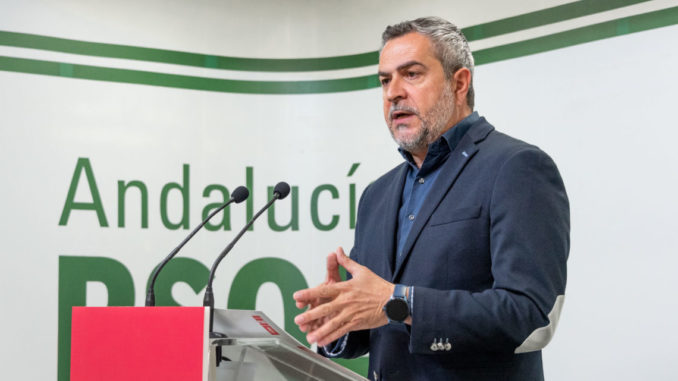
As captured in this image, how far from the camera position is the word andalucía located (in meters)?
3.75

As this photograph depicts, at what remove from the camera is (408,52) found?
198 centimetres

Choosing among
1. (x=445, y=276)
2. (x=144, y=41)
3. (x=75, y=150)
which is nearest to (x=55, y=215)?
(x=75, y=150)

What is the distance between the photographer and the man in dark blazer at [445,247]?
1.45 m

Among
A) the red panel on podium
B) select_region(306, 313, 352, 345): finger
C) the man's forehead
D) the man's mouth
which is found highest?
the man's forehead

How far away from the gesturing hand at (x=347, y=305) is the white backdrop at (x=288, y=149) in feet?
6.75

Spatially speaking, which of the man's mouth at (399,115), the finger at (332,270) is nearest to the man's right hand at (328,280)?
the finger at (332,270)

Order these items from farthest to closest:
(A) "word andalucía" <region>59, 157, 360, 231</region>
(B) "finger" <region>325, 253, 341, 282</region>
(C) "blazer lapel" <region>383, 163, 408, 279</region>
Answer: (A) "word andalucía" <region>59, 157, 360, 231</region> → (C) "blazer lapel" <region>383, 163, 408, 279</region> → (B) "finger" <region>325, 253, 341, 282</region>

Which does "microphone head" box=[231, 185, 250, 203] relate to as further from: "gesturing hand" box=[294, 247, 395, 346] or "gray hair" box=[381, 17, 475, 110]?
"gesturing hand" box=[294, 247, 395, 346]

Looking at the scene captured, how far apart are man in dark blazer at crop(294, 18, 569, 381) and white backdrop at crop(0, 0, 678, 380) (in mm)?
1480

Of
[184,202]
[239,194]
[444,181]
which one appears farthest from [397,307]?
[184,202]

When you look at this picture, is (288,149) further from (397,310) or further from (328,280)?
(397,310)

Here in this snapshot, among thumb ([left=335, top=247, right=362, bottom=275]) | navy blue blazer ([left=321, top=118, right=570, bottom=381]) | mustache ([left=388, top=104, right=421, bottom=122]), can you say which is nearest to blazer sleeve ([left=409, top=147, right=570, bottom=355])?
navy blue blazer ([left=321, top=118, right=570, bottom=381])

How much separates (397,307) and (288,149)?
295cm

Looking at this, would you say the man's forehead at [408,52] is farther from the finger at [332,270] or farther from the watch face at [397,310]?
the watch face at [397,310]
